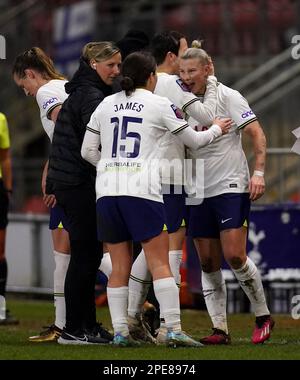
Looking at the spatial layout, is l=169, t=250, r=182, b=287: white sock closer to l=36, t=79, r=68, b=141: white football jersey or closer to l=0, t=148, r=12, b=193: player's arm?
l=36, t=79, r=68, b=141: white football jersey

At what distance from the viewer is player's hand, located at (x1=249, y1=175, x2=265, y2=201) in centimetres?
1030

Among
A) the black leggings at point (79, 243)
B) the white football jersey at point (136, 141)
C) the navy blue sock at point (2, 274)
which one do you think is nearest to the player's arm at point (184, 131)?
the white football jersey at point (136, 141)

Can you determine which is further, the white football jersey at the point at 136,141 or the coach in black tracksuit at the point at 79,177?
the coach in black tracksuit at the point at 79,177

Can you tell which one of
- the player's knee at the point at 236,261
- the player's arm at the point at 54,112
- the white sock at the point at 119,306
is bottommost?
the white sock at the point at 119,306

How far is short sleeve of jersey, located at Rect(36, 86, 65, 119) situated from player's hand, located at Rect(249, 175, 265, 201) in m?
1.68

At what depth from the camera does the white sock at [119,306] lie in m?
9.96

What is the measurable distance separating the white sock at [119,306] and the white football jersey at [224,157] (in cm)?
117

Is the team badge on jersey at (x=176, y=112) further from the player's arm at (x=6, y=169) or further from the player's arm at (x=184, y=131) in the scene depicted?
the player's arm at (x=6, y=169)

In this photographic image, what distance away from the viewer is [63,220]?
34.7 ft

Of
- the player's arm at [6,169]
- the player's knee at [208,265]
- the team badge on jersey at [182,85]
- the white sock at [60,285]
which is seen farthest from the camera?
the player's arm at [6,169]

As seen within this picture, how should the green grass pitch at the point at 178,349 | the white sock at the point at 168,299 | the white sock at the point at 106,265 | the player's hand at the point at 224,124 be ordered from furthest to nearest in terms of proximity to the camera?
the white sock at the point at 106,265
the player's hand at the point at 224,124
the white sock at the point at 168,299
the green grass pitch at the point at 178,349

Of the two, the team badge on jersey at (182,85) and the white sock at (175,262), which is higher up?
the team badge on jersey at (182,85)

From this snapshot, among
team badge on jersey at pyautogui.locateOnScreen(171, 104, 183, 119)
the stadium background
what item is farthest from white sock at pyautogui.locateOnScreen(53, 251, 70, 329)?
the stadium background
